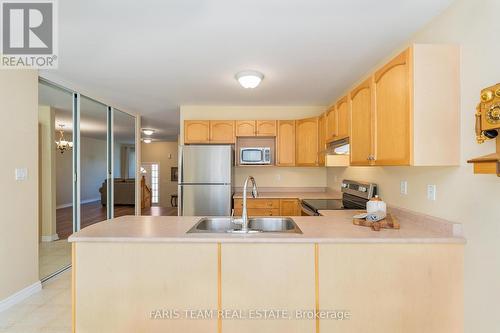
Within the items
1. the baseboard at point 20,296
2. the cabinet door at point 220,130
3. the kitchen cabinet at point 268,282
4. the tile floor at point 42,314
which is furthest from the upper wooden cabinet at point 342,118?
the baseboard at point 20,296

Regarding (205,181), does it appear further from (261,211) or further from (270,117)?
(270,117)

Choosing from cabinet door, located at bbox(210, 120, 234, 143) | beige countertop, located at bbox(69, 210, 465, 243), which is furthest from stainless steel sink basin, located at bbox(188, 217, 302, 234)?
cabinet door, located at bbox(210, 120, 234, 143)

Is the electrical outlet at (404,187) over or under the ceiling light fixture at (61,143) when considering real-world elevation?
under

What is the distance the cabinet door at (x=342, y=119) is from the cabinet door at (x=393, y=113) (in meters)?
0.59

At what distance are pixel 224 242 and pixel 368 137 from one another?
53.5 inches

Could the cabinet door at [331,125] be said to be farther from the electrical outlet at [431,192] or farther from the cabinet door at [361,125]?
the electrical outlet at [431,192]

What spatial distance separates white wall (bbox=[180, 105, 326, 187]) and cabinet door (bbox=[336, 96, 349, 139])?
171cm

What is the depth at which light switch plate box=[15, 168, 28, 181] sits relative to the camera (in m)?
2.49

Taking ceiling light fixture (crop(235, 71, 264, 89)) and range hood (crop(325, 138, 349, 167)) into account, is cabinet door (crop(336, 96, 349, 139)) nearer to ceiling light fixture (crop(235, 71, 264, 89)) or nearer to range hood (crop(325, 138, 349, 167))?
range hood (crop(325, 138, 349, 167))

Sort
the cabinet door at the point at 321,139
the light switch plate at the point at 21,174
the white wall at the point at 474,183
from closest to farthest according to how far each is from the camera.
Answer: the white wall at the point at 474,183, the light switch plate at the point at 21,174, the cabinet door at the point at 321,139

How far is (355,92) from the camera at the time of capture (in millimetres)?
2291

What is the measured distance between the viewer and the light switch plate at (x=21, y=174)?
2490mm
